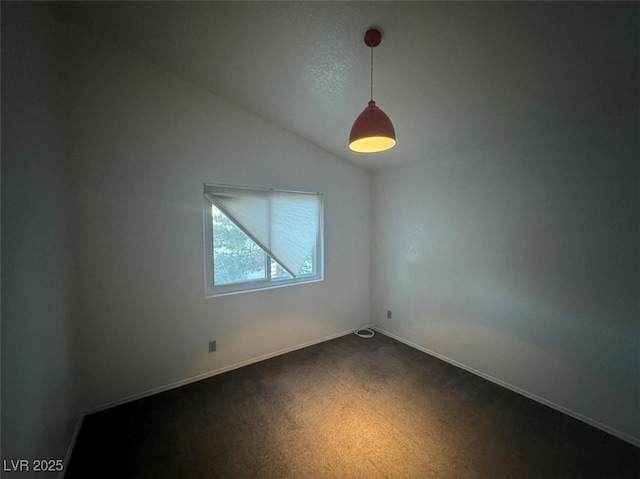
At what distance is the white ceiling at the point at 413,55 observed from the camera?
54.7 inches

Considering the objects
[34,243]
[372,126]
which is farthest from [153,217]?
[372,126]

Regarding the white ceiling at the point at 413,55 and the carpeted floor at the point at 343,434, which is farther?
the carpeted floor at the point at 343,434

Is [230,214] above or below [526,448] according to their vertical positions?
above

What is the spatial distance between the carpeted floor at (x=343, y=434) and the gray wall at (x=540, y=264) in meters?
0.32

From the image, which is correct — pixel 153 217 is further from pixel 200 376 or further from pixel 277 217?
pixel 200 376

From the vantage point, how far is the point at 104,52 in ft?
6.55

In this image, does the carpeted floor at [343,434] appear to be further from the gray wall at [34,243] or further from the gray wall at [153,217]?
the gray wall at [34,243]

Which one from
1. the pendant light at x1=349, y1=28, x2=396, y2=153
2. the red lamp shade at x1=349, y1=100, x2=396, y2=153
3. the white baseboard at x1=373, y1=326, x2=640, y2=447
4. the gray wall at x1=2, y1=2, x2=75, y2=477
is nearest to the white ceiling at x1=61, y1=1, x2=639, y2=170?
the pendant light at x1=349, y1=28, x2=396, y2=153

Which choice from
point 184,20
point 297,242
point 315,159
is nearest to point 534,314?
point 297,242

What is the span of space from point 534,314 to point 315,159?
272 cm

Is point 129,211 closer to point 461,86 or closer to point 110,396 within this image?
point 110,396

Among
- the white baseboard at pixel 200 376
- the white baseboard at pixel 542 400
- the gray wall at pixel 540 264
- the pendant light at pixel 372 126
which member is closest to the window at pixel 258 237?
the white baseboard at pixel 200 376

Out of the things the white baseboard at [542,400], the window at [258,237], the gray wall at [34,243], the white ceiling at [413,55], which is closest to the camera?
the gray wall at [34,243]

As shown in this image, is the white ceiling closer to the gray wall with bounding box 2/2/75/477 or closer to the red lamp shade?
the red lamp shade
